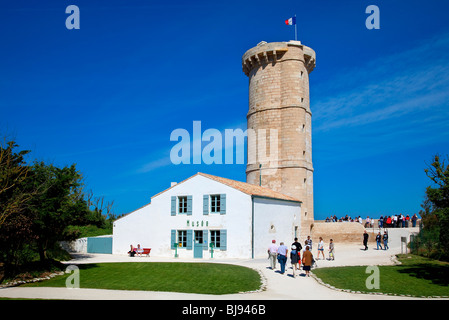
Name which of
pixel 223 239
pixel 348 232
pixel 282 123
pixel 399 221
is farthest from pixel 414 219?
pixel 223 239

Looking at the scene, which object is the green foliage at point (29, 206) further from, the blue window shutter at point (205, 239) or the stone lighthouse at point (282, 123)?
the stone lighthouse at point (282, 123)

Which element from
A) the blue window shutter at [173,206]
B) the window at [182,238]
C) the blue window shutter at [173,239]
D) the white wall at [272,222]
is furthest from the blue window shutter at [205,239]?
the white wall at [272,222]

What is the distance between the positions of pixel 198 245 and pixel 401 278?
14.4 m

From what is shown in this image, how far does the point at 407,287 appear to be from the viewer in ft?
43.0

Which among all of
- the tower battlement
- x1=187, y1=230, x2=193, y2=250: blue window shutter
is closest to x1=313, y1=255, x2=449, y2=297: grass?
x1=187, y1=230, x2=193, y2=250: blue window shutter

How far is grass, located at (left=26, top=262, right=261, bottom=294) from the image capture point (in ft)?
43.8

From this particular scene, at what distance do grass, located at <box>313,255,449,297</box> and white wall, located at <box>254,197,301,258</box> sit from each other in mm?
7592

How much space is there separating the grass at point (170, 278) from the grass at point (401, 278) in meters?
3.21

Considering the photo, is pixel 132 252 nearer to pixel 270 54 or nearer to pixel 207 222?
pixel 207 222

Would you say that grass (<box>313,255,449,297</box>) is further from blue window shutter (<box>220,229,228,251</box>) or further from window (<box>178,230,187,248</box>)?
window (<box>178,230,187,248</box>)

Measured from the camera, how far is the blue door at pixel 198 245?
85.4 feet

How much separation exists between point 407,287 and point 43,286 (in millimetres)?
13332
